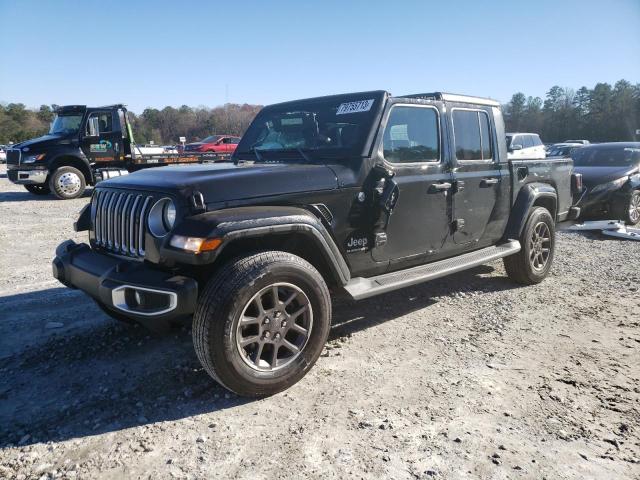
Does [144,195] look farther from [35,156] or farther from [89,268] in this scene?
[35,156]

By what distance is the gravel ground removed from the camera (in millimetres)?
2373

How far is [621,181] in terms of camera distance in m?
9.33

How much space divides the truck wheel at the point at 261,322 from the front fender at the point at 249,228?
16 centimetres

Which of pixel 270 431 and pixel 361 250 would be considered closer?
pixel 270 431

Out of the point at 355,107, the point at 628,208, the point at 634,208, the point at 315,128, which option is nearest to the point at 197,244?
the point at 315,128

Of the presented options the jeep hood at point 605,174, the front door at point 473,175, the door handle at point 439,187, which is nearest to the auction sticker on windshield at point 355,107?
the door handle at point 439,187

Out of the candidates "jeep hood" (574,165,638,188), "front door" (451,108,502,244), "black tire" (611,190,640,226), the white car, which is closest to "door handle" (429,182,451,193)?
"front door" (451,108,502,244)

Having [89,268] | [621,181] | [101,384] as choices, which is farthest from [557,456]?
[621,181]

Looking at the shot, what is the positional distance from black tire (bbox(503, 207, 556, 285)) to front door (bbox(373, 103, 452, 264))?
1357 mm

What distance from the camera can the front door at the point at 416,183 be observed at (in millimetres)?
3773

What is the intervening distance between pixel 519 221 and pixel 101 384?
164 inches

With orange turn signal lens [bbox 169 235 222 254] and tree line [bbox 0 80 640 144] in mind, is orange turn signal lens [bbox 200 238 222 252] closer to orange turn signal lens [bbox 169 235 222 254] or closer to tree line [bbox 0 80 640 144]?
orange turn signal lens [bbox 169 235 222 254]

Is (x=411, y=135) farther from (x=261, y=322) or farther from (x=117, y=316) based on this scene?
(x=117, y=316)

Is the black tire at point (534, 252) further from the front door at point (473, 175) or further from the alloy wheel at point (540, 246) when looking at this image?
the front door at point (473, 175)
